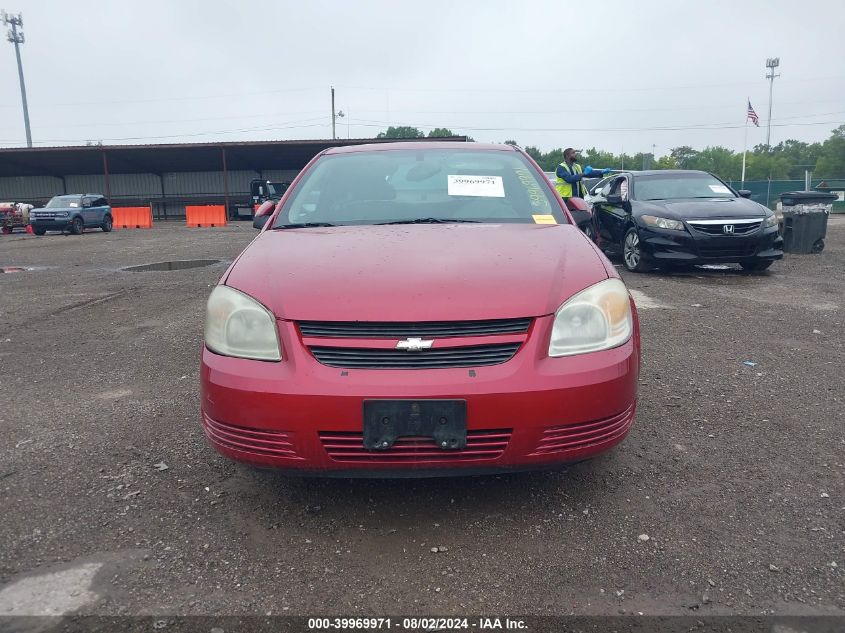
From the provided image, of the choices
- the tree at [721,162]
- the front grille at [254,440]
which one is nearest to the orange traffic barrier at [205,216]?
the front grille at [254,440]

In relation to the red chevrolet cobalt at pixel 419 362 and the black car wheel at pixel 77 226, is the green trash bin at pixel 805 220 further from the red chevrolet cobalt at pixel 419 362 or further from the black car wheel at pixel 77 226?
the black car wheel at pixel 77 226

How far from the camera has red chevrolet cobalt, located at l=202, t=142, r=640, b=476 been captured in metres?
2.06

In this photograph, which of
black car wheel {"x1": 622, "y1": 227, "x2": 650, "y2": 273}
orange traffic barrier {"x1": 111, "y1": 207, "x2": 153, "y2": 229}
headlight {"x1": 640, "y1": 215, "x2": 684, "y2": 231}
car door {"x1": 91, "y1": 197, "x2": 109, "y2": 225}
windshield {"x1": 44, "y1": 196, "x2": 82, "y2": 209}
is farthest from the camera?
orange traffic barrier {"x1": 111, "y1": 207, "x2": 153, "y2": 229}

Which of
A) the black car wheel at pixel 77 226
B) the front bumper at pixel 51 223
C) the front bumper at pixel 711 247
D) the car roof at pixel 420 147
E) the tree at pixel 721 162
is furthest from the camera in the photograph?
the tree at pixel 721 162

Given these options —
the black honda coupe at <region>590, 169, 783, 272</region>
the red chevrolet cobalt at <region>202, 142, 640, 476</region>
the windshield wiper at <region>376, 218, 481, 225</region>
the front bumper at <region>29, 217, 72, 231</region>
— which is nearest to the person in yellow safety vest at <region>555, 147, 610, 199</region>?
the black honda coupe at <region>590, 169, 783, 272</region>

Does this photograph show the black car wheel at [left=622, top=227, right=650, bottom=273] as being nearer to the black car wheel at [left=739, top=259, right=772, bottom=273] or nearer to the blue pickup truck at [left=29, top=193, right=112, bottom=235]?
the black car wheel at [left=739, top=259, right=772, bottom=273]

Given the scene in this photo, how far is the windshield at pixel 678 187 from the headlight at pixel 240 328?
7782 millimetres

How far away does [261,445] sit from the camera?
86.0 inches

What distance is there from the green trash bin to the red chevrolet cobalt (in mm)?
9915

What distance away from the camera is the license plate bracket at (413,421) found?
204 cm

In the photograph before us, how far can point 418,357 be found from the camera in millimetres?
2107

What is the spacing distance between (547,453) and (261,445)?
3.26 ft

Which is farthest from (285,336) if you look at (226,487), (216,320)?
(226,487)

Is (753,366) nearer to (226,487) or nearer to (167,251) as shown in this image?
(226,487)
